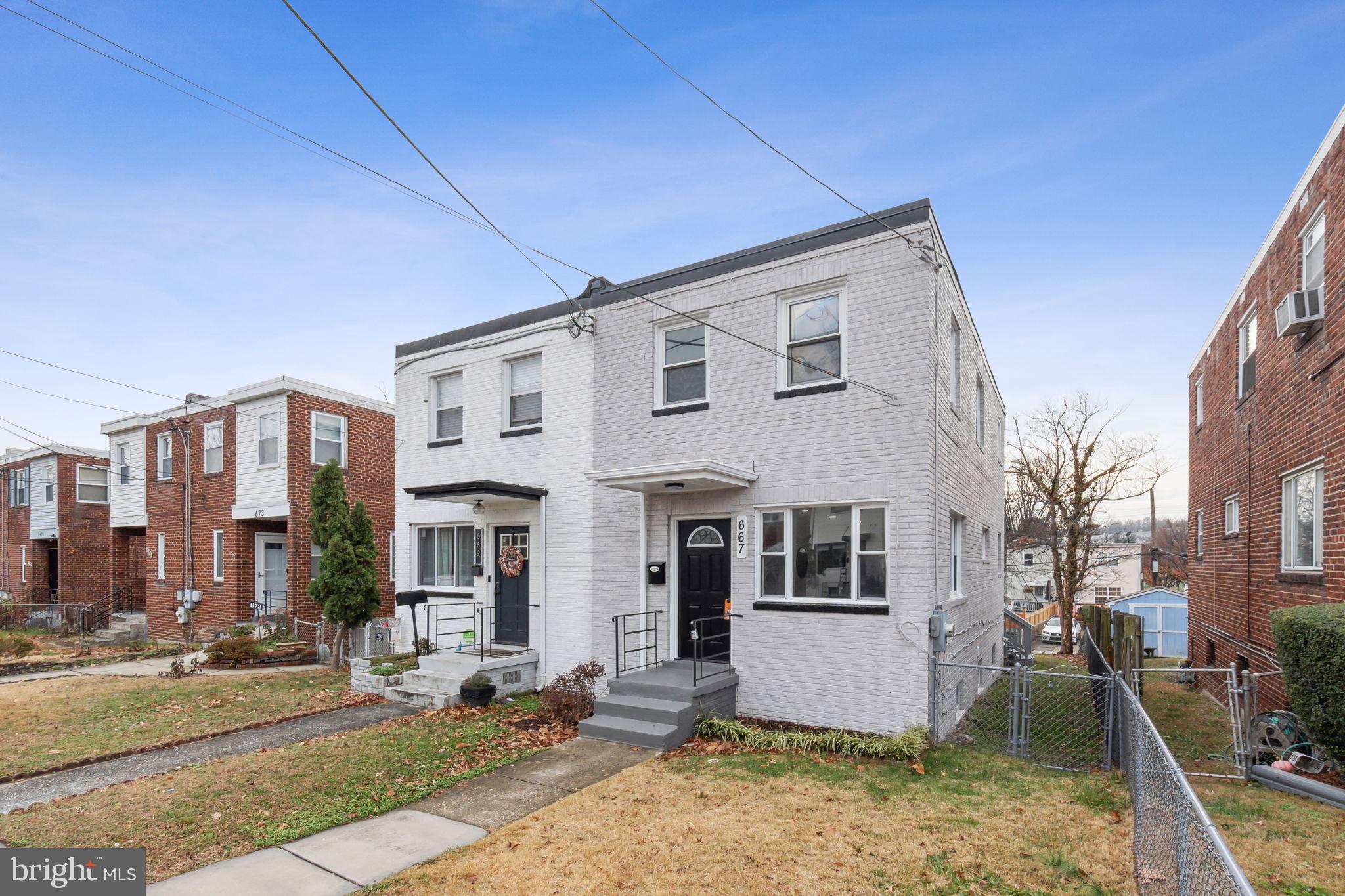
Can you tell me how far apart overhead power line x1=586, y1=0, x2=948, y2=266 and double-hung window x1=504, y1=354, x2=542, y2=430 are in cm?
631

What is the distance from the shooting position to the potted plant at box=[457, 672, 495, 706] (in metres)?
10.9

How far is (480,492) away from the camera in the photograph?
1136 centimetres

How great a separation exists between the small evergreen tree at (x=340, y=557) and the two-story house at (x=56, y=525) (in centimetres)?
1916

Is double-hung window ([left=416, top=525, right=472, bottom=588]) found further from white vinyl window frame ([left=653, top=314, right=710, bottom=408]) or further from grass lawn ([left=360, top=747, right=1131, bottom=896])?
grass lawn ([left=360, top=747, right=1131, bottom=896])

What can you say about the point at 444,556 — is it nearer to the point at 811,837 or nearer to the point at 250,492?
the point at 250,492

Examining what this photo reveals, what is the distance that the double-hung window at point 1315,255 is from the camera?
855 cm

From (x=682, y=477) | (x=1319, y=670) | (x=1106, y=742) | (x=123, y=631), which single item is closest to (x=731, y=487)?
(x=682, y=477)

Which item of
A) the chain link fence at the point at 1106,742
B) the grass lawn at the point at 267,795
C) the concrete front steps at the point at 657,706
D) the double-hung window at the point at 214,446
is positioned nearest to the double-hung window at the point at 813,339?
the chain link fence at the point at 1106,742

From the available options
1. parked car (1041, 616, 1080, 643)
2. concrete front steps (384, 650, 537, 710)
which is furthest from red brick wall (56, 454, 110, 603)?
parked car (1041, 616, 1080, 643)

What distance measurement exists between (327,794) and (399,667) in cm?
569

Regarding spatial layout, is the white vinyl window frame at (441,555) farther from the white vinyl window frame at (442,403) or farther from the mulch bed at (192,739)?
the mulch bed at (192,739)

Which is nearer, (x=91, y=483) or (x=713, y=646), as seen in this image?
(x=713, y=646)

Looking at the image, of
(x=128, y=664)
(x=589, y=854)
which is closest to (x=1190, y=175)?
(x=589, y=854)

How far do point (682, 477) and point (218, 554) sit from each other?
16877 millimetres
